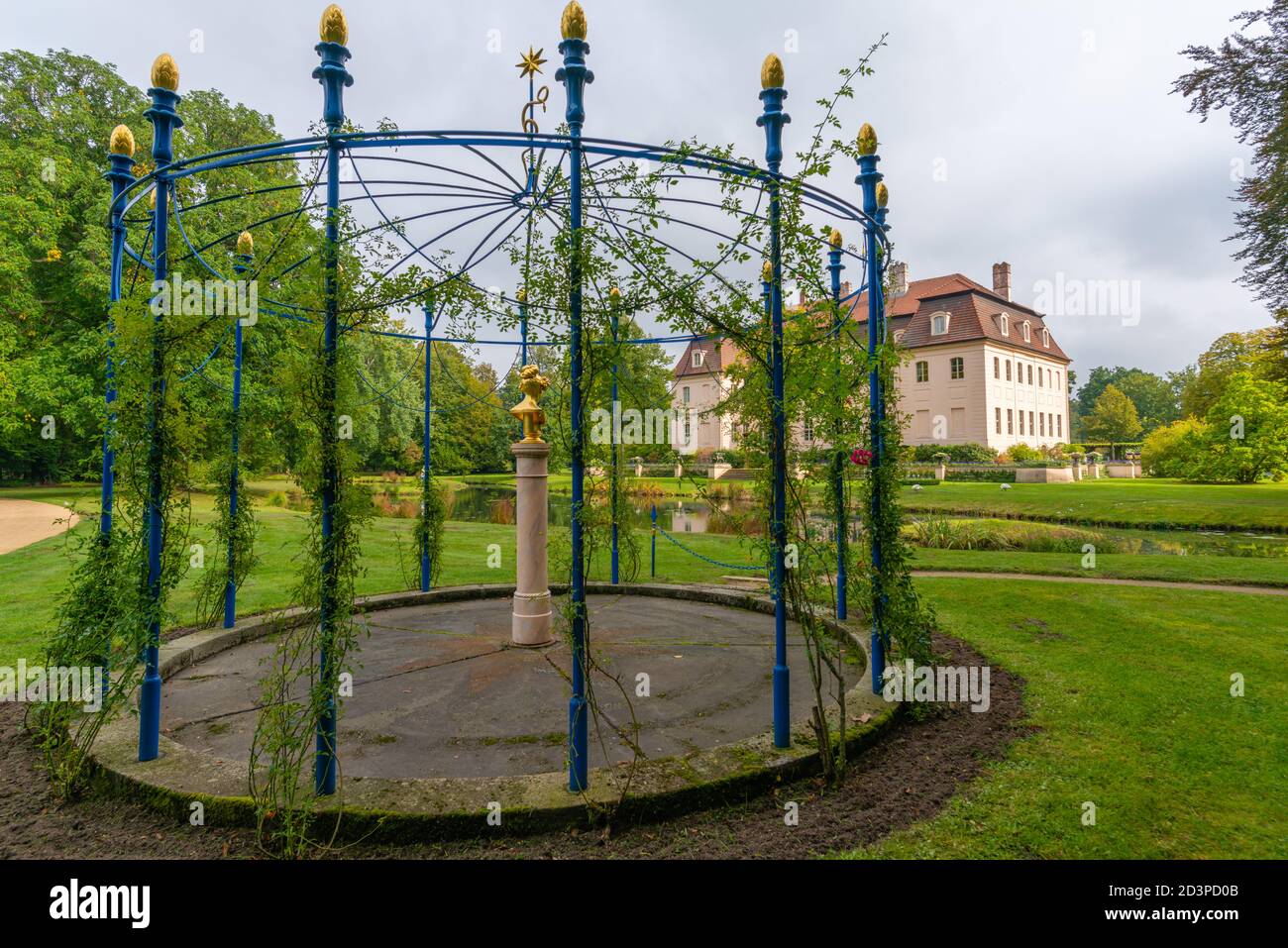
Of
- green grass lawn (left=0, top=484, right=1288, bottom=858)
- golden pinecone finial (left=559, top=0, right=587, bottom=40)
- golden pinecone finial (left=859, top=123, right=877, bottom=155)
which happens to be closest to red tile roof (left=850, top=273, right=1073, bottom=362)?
green grass lawn (left=0, top=484, right=1288, bottom=858)

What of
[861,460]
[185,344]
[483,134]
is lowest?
[861,460]

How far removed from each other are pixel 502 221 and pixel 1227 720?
6956mm

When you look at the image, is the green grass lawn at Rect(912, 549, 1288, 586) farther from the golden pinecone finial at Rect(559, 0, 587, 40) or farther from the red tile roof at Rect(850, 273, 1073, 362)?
the red tile roof at Rect(850, 273, 1073, 362)

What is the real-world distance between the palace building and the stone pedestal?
29.2 m

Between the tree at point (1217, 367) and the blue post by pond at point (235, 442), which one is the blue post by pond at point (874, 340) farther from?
the tree at point (1217, 367)

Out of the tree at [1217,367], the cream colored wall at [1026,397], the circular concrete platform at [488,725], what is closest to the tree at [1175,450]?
the tree at [1217,367]

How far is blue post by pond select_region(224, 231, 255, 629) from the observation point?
A: 18.8 ft

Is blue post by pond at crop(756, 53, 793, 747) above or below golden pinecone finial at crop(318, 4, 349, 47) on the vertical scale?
below

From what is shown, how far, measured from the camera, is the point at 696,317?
139 inches

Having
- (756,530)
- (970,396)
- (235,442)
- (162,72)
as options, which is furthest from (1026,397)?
(162,72)

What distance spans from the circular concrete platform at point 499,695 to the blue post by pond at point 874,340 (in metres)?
0.65

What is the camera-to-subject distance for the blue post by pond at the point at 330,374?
303cm
